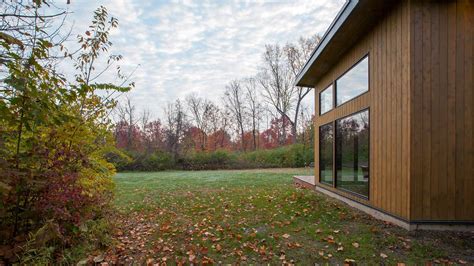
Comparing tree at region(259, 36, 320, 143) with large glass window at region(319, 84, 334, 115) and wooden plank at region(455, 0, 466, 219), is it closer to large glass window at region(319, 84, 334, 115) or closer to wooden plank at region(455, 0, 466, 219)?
large glass window at region(319, 84, 334, 115)

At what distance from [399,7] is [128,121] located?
22264mm

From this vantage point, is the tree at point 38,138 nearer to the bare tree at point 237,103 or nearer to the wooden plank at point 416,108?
the wooden plank at point 416,108

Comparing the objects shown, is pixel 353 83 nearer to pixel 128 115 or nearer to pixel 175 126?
pixel 175 126

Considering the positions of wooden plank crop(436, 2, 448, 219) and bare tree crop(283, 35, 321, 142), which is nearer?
wooden plank crop(436, 2, 448, 219)

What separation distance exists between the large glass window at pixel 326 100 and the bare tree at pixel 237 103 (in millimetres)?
19502

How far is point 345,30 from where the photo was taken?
5.16m

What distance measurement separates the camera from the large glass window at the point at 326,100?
288 inches

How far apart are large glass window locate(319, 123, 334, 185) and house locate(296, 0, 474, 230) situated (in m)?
2.07

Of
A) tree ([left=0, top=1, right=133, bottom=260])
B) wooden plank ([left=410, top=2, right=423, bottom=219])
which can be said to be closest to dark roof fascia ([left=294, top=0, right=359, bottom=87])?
wooden plank ([left=410, top=2, right=423, bottom=219])

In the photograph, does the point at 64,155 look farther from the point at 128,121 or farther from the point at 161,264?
the point at 128,121

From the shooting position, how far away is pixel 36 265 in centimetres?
252

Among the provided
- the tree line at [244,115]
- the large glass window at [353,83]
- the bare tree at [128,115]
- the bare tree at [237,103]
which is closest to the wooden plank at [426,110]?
the large glass window at [353,83]

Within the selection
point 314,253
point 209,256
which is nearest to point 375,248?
point 314,253

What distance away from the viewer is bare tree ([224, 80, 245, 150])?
27812mm
